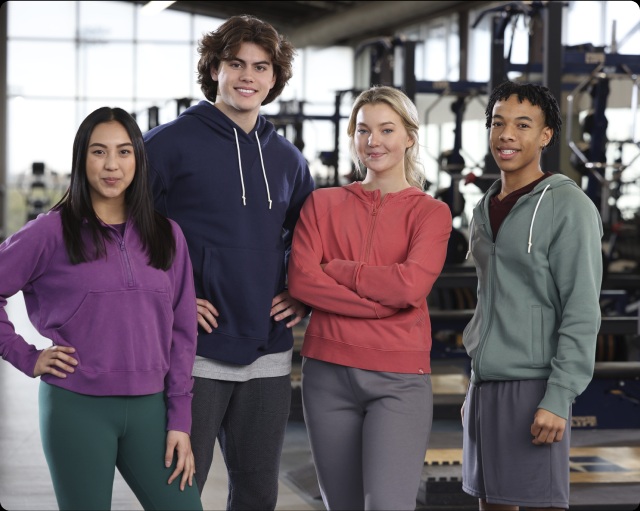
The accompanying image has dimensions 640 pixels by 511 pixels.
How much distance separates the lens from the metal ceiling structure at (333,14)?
14.4 meters

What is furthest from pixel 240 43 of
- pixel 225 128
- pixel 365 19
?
pixel 365 19

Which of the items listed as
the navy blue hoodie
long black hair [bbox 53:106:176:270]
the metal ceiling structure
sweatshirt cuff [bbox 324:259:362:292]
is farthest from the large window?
long black hair [bbox 53:106:176:270]

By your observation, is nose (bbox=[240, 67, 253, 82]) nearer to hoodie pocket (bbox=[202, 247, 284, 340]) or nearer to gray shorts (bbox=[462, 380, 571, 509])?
hoodie pocket (bbox=[202, 247, 284, 340])

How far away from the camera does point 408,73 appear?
24.7ft

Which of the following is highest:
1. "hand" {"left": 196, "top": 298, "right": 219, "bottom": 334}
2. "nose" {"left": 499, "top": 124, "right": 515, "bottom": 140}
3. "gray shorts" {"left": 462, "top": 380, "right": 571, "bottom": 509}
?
"nose" {"left": 499, "top": 124, "right": 515, "bottom": 140}

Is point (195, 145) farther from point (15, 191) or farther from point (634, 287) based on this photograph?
point (15, 191)

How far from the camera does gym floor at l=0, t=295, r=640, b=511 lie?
3.80m

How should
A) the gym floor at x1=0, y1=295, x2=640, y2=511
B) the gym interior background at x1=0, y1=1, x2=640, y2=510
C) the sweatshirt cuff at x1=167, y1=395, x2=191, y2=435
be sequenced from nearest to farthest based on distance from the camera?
the sweatshirt cuff at x1=167, y1=395, x2=191, y2=435
the gym floor at x1=0, y1=295, x2=640, y2=511
the gym interior background at x1=0, y1=1, x2=640, y2=510

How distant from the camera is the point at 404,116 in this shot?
2.28 meters

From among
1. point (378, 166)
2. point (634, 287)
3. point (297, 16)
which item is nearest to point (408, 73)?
point (634, 287)

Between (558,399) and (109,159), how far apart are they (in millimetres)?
1140

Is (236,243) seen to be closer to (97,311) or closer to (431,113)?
(97,311)

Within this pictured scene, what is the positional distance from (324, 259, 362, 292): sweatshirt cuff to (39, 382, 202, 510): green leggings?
50cm

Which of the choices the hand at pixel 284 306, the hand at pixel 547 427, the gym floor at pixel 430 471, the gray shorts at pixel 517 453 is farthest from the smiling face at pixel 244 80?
the gym floor at pixel 430 471
